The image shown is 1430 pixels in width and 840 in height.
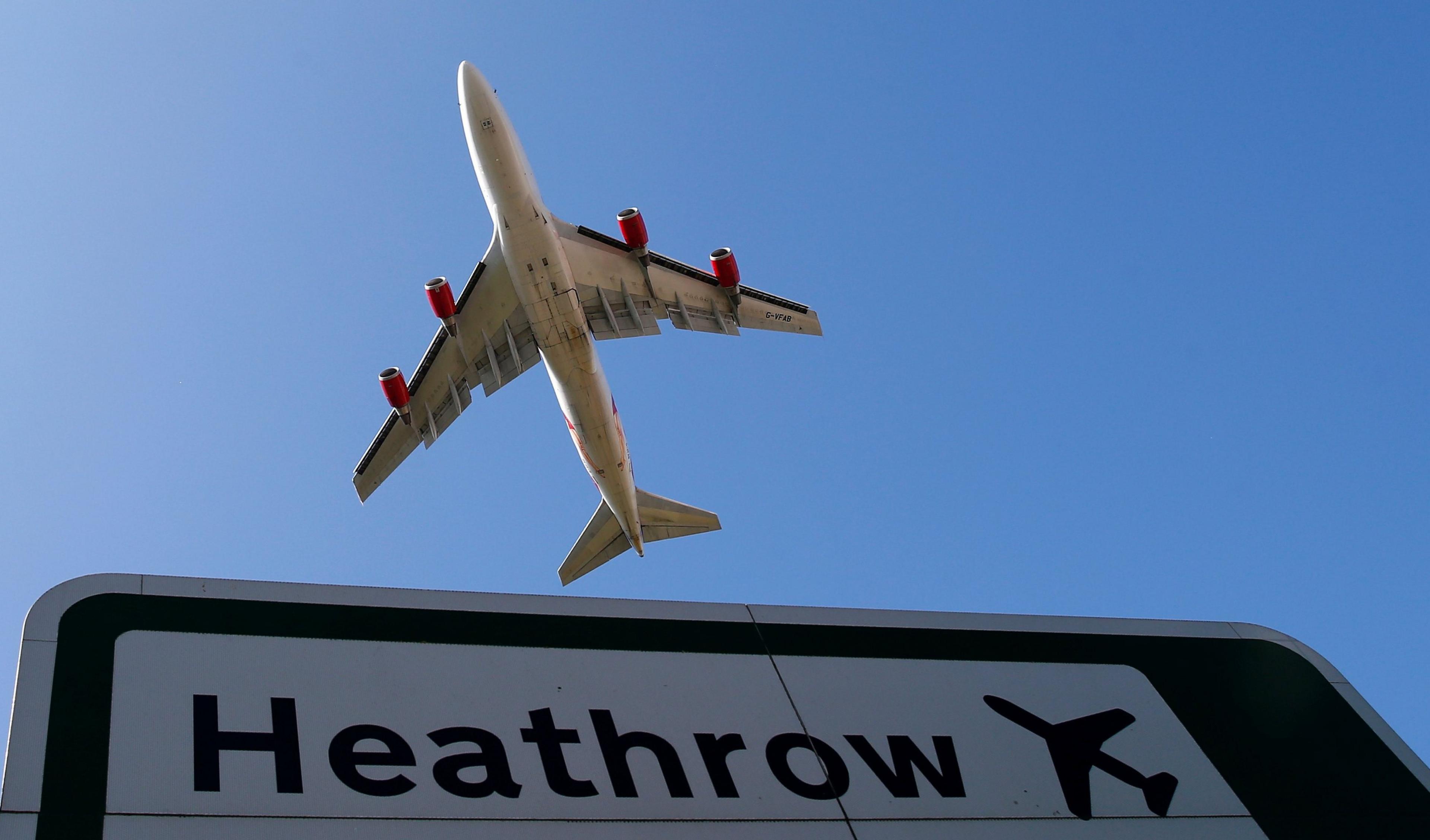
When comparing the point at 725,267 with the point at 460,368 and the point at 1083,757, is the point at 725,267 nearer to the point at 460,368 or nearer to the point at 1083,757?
the point at 460,368

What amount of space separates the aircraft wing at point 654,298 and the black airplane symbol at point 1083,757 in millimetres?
21121

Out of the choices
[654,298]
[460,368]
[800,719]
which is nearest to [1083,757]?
[800,719]

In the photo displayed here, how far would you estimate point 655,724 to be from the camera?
31.6ft

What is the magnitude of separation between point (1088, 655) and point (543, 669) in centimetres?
609

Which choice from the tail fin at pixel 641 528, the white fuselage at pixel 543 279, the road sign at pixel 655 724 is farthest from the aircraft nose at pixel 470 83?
the road sign at pixel 655 724

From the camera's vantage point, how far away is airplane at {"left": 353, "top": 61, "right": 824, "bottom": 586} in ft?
90.5

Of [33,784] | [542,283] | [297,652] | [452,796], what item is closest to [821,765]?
[452,796]

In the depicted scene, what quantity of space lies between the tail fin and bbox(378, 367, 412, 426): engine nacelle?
260 inches

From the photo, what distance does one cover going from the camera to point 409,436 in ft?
103

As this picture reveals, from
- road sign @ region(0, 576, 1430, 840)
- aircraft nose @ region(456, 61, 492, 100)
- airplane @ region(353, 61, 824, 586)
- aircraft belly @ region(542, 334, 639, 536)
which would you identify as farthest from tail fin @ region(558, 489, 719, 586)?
road sign @ region(0, 576, 1430, 840)

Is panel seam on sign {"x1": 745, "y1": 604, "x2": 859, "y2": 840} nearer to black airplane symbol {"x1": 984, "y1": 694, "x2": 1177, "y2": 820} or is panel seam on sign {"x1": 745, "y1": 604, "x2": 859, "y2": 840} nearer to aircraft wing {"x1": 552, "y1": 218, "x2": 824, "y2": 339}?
black airplane symbol {"x1": 984, "y1": 694, "x2": 1177, "y2": 820}

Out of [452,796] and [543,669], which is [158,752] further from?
[543,669]

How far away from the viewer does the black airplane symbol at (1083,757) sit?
34.7ft

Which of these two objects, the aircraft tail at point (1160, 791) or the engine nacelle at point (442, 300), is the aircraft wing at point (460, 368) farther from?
the aircraft tail at point (1160, 791)
